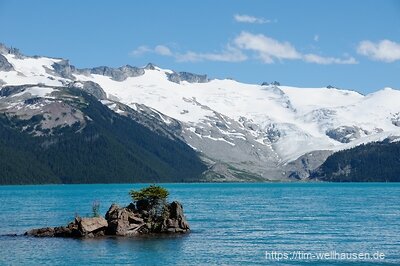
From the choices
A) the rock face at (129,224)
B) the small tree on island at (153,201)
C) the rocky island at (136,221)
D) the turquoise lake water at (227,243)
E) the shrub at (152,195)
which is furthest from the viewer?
the small tree on island at (153,201)

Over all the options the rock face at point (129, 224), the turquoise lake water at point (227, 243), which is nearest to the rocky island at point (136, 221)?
the rock face at point (129, 224)

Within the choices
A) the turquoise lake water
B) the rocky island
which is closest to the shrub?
the rocky island

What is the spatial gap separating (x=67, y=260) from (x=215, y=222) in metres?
63.1

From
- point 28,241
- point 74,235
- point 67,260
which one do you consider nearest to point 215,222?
point 74,235

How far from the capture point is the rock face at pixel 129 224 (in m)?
127

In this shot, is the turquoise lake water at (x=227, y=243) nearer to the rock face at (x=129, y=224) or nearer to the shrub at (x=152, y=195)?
the rock face at (x=129, y=224)

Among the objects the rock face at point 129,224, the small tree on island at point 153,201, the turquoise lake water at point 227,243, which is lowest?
the turquoise lake water at point 227,243

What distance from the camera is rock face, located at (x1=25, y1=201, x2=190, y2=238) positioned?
126938 mm

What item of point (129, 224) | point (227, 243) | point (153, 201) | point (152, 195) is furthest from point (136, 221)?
point (227, 243)

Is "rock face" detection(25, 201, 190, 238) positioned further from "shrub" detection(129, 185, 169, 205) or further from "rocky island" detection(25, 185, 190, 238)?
"shrub" detection(129, 185, 169, 205)

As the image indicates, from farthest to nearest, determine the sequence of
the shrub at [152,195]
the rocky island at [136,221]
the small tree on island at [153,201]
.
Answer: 1. the small tree on island at [153,201]
2. the shrub at [152,195]
3. the rocky island at [136,221]

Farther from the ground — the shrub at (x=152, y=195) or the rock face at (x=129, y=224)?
the shrub at (x=152, y=195)

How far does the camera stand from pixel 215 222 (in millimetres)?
158250

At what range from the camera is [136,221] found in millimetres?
131000
